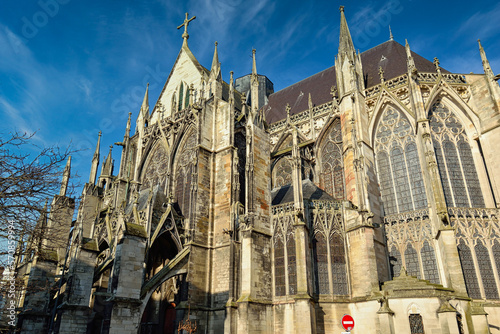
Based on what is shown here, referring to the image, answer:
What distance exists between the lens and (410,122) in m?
18.6

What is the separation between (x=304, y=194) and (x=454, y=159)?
6832mm

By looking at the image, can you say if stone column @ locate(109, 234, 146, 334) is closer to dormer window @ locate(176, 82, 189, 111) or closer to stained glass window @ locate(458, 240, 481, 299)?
stained glass window @ locate(458, 240, 481, 299)

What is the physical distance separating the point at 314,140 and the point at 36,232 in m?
15.8

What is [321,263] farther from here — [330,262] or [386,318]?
[386,318]

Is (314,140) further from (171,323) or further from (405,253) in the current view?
(171,323)

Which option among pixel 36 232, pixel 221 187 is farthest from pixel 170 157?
pixel 36 232

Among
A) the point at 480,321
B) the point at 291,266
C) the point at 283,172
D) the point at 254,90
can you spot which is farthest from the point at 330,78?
the point at 480,321

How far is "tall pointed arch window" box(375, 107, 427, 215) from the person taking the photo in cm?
1738

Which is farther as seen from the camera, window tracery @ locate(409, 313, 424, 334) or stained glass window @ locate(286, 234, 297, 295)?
stained glass window @ locate(286, 234, 297, 295)

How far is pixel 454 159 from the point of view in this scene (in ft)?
57.7

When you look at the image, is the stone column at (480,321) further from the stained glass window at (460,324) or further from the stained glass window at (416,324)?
the stained glass window at (416,324)

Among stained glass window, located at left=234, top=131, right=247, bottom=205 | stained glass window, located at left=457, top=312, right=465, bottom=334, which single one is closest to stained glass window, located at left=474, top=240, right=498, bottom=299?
stained glass window, located at left=457, top=312, right=465, bottom=334

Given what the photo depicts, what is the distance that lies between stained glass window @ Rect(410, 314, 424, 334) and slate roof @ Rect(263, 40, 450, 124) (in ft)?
42.2

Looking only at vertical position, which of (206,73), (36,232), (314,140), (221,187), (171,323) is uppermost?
(206,73)
